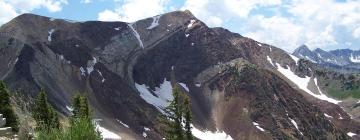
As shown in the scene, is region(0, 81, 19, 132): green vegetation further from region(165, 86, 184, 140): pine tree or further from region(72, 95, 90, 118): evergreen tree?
region(165, 86, 184, 140): pine tree

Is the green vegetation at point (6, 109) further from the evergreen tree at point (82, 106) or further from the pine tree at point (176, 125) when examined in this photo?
the pine tree at point (176, 125)

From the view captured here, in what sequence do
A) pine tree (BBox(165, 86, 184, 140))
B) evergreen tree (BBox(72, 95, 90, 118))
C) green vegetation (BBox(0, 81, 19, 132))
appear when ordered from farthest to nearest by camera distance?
1. pine tree (BBox(165, 86, 184, 140))
2. evergreen tree (BBox(72, 95, 90, 118))
3. green vegetation (BBox(0, 81, 19, 132))

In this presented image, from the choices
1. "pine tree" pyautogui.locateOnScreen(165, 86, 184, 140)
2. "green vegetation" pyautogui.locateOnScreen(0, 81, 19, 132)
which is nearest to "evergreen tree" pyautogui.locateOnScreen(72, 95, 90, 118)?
"green vegetation" pyautogui.locateOnScreen(0, 81, 19, 132)

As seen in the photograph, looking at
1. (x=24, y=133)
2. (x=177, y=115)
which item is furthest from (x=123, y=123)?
(x=24, y=133)

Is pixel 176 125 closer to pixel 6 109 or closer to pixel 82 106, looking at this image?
pixel 82 106

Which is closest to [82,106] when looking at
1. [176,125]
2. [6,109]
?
[176,125]

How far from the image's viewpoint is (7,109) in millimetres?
56656

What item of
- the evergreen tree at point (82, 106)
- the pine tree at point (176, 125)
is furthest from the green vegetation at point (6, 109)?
the pine tree at point (176, 125)

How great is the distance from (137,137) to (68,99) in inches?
1002

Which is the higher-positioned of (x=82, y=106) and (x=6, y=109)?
(x=6, y=109)

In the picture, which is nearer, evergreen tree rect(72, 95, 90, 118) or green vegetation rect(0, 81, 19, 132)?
green vegetation rect(0, 81, 19, 132)

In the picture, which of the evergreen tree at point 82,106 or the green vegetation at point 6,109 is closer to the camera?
the green vegetation at point 6,109

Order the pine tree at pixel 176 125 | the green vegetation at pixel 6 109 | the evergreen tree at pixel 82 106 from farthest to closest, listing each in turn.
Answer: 1. the pine tree at pixel 176 125
2. the evergreen tree at pixel 82 106
3. the green vegetation at pixel 6 109

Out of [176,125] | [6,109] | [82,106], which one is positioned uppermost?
[6,109]
